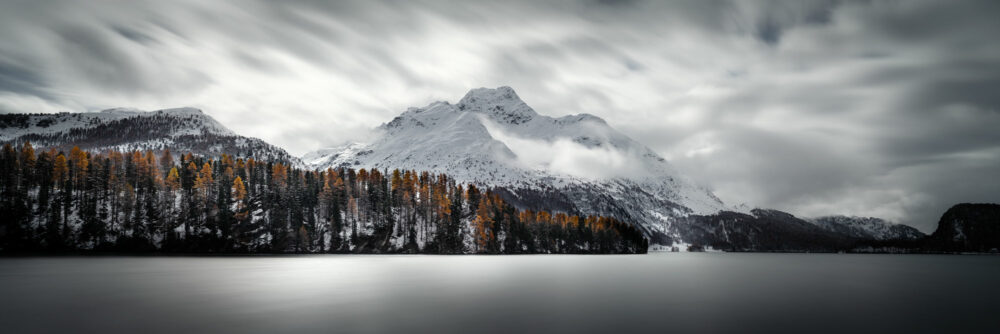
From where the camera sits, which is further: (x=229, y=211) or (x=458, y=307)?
(x=229, y=211)

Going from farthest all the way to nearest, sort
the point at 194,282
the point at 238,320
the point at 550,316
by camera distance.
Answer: the point at 194,282
the point at 550,316
the point at 238,320

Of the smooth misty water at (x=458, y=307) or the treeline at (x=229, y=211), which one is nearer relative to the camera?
the smooth misty water at (x=458, y=307)

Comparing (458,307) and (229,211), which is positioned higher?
(229,211)

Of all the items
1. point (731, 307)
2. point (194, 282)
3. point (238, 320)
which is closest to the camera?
point (238, 320)

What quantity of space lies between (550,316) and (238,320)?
18616 millimetres

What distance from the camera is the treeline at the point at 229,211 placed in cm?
10844

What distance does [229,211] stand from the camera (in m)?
124

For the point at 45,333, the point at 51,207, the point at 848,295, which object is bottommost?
the point at 848,295

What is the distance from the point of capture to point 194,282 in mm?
45812

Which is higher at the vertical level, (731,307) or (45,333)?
(45,333)

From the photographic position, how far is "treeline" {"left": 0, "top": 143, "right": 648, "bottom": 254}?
4269 inches

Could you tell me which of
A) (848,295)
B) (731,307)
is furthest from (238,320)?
(848,295)

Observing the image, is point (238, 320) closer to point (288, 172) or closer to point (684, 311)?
point (684, 311)

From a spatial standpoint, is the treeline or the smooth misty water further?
the treeline
